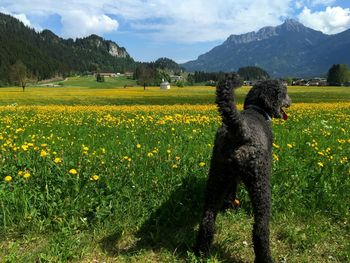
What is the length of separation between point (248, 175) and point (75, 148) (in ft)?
13.0

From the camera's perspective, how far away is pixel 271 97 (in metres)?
4.68

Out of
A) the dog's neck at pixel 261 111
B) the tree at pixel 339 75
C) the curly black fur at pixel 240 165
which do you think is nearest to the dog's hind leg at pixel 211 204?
the curly black fur at pixel 240 165

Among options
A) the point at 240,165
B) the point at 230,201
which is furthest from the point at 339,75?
the point at 240,165

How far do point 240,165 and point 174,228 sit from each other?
5.14 ft

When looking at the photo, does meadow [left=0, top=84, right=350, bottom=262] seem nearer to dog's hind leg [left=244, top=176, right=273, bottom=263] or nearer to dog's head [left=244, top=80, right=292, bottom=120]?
dog's hind leg [left=244, top=176, right=273, bottom=263]

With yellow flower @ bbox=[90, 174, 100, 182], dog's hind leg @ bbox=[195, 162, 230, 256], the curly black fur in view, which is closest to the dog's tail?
the curly black fur

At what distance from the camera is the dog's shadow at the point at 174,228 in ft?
14.4

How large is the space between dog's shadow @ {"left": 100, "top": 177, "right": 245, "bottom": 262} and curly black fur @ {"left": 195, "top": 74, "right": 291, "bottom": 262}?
33cm

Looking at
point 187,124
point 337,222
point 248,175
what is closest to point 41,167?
point 248,175

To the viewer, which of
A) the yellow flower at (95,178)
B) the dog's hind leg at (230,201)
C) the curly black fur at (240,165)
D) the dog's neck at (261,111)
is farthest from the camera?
the dog's hind leg at (230,201)

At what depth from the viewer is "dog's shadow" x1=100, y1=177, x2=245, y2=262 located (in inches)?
173

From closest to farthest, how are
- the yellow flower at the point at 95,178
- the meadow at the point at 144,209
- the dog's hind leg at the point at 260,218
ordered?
the dog's hind leg at the point at 260,218
the meadow at the point at 144,209
the yellow flower at the point at 95,178

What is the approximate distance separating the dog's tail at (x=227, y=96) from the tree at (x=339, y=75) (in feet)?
421

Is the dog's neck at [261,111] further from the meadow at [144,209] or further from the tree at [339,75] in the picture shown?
the tree at [339,75]
